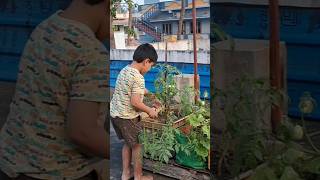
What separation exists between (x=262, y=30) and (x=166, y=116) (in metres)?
2.62

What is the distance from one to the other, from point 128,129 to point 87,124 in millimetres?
2326

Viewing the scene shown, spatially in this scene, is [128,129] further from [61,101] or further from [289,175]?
[289,175]

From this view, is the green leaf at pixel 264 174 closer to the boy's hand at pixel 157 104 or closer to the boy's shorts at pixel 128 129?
the boy's shorts at pixel 128 129

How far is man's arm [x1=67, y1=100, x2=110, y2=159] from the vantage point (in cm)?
113

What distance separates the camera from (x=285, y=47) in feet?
4.47

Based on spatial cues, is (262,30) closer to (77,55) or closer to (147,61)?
→ (77,55)

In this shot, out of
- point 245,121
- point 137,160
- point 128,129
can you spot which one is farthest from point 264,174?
point 137,160

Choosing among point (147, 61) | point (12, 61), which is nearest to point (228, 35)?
point (12, 61)

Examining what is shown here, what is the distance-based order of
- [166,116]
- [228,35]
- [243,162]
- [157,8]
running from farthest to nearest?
[157,8]
[166,116]
[228,35]
[243,162]

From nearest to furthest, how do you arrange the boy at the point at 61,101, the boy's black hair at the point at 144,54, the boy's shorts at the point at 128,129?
the boy at the point at 61,101, the boy's black hair at the point at 144,54, the boy's shorts at the point at 128,129

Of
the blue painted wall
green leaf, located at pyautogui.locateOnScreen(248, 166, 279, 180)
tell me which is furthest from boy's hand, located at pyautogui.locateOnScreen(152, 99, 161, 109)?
green leaf, located at pyautogui.locateOnScreen(248, 166, 279, 180)

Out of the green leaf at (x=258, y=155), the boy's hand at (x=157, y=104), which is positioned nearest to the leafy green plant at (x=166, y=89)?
the boy's hand at (x=157, y=104)

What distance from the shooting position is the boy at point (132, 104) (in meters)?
3.24

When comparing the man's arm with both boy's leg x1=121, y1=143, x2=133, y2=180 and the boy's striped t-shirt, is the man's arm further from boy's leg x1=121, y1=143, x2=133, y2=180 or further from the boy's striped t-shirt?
boy's leg x1=121, y1=143, x2=133, y2=180
